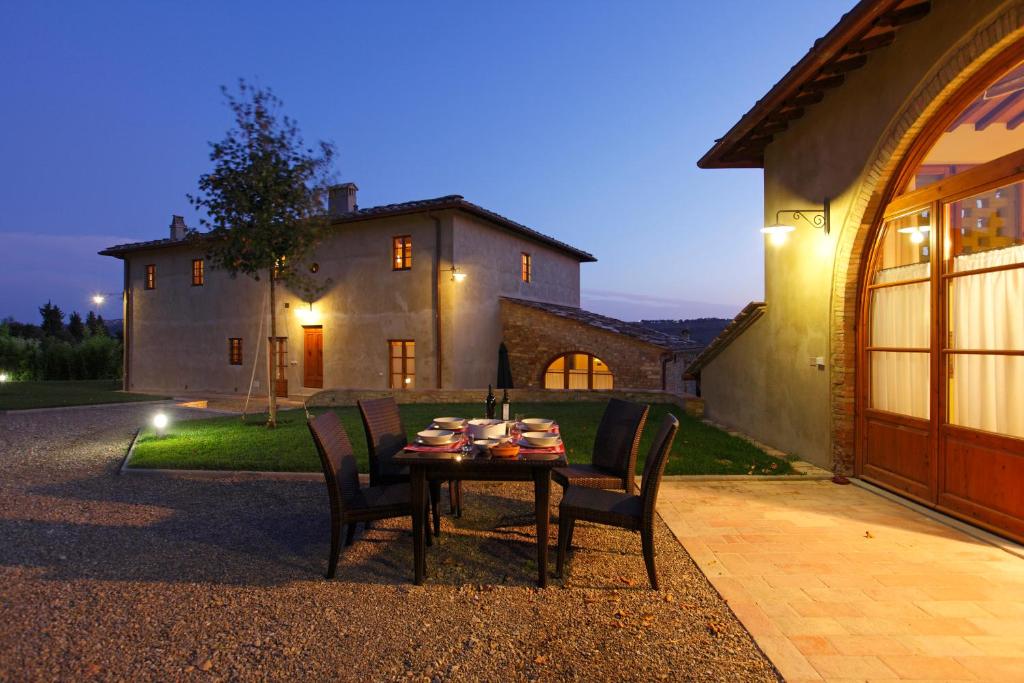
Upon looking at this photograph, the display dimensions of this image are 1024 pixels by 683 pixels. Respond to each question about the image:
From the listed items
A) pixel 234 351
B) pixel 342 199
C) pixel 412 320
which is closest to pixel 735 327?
pixel 412 320

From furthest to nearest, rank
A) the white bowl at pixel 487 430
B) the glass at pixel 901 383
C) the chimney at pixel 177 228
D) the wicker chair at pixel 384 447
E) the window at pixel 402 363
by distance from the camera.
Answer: the chimney at pixel 177 228 → the window at pixel 402 363 → the glass at pixel 901 383 → the wicker chair at pixel 384 447 → the white bowl at pixel 487 430

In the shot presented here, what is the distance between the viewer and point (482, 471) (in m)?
3.25

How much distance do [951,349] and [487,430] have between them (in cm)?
387

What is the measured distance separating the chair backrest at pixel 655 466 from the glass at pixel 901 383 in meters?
2.97

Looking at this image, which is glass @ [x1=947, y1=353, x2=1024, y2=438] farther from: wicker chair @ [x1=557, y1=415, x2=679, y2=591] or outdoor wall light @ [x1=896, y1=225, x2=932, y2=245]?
wicker chair @ [x1=557, y1=415, x2=679, y2=591]

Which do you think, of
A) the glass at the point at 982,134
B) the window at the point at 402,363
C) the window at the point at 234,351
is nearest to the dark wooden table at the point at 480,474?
the glass at the point at 982,134

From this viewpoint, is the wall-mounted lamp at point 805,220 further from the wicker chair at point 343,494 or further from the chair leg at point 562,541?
the wicker chair at point 343,494

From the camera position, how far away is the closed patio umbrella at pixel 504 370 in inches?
582

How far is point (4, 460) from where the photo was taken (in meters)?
7.13

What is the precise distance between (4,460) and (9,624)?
19.6 ft

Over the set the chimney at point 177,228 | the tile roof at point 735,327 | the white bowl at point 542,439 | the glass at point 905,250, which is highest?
the chimney at point 177,228

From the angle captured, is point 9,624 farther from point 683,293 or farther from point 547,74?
point 683,293

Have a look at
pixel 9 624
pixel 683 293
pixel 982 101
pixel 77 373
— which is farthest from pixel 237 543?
pixel 683 293

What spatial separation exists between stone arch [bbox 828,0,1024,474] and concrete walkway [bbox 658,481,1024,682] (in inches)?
44.6
